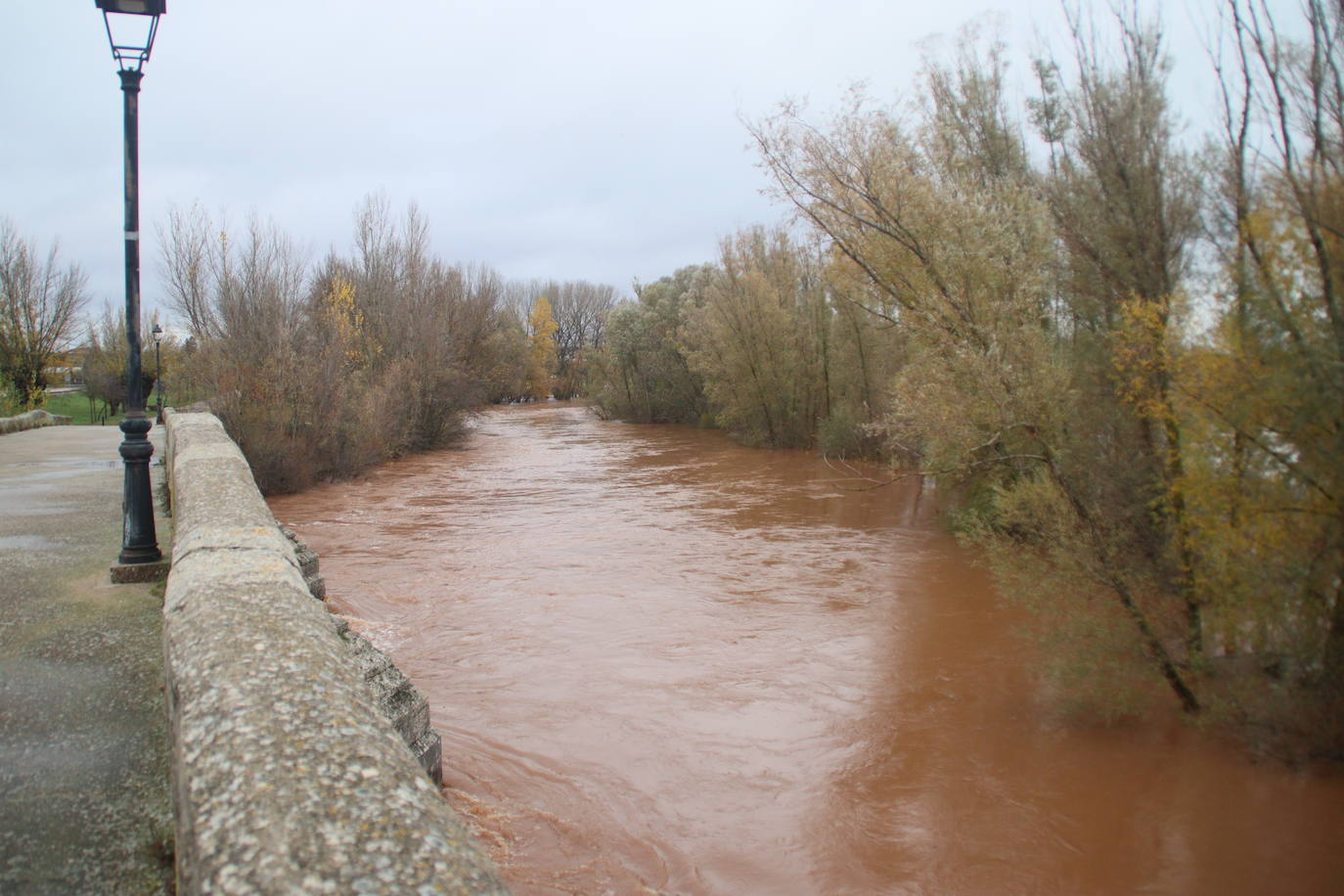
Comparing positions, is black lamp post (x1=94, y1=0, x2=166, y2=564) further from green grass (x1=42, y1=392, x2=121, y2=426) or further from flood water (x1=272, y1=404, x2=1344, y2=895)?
green grass (x1=42, y1=392, x2=121, y2=426)

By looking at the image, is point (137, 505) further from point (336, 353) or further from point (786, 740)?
point (336, 353)

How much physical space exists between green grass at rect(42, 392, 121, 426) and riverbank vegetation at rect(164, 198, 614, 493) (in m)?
10.6

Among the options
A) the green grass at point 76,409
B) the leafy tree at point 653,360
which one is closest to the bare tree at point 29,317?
the green grass at point 76,409

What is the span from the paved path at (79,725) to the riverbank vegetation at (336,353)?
1062 centimetres

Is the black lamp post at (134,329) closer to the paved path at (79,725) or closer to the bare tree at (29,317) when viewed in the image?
the paved path at (79,725)

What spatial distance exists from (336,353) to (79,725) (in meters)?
17.4

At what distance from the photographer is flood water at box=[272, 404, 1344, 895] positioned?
4.97m

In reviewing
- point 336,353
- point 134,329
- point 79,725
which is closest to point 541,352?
point 336,353

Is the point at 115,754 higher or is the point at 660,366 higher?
the point at 660,366

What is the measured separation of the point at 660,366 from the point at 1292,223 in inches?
1411

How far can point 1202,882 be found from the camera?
4.80 meters

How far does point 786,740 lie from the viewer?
21.3 ft

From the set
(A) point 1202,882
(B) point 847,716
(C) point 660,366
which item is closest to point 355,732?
(A) point 1202,882

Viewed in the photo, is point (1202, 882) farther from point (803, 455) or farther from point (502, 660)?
point (803, 455)
